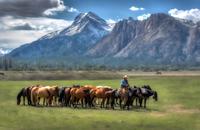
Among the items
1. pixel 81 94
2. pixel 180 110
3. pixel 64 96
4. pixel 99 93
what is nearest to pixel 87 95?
pixel 81 94

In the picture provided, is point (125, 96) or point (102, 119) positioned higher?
point (125, 96)

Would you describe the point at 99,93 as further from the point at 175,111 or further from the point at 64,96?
the point at 175,111

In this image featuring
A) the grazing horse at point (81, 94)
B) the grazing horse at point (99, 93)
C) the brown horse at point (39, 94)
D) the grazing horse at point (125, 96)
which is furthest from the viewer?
the brown horse at point (39, 94)

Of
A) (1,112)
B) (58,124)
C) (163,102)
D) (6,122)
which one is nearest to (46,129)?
(58,124)

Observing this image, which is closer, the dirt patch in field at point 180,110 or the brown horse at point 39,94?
the dirt patch in field at point 180,110

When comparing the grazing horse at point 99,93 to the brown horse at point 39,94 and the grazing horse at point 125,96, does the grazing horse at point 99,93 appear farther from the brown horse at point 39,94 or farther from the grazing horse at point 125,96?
the brown horse at point 39,94

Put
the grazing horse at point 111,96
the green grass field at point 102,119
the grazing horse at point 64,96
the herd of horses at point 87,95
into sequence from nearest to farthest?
the green grass field at point 102,119 → the grazing horse at point 111,96 → the herd of horses at point 87,95 → the grazing horse at point 64,96

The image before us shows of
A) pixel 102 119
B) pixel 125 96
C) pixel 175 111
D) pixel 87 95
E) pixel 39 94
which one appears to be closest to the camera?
pixel 102 119

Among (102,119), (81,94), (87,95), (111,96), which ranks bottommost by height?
(102,119)

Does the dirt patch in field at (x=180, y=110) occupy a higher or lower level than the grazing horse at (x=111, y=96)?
lower

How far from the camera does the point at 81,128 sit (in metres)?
29.0

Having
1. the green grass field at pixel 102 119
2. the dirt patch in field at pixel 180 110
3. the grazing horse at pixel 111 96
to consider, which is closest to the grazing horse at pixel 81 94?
the grazing horse at pixel 111 96

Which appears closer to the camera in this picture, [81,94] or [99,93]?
[81,94]

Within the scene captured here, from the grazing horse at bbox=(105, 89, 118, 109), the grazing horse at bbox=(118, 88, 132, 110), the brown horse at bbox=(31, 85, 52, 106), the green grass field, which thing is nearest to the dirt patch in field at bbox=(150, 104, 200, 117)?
the green grass field
